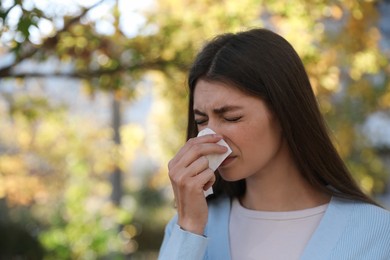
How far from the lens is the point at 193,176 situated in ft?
7.07

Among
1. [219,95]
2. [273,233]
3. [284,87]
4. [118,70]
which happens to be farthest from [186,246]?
[118,70]

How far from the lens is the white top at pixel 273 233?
2307 mm

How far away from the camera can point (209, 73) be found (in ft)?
7.43

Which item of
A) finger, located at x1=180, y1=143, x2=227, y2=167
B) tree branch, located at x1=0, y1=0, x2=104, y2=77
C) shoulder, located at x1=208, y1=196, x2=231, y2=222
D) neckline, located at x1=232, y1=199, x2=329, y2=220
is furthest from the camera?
tree branch, located at x1=0, y1=0, x2=104, y2=77

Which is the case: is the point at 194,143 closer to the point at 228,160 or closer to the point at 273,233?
the point at 228,160

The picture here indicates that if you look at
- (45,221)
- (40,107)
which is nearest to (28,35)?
(40,107)

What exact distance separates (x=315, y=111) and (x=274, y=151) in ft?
0.62

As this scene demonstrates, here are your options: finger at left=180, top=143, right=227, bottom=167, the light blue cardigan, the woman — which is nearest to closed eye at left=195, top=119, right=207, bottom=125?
the woman

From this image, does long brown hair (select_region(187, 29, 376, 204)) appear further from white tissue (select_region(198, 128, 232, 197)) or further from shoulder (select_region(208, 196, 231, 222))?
shoulder (select_region(208, 196, 231, 222))

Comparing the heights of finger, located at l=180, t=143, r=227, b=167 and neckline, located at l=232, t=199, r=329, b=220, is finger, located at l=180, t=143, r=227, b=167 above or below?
above

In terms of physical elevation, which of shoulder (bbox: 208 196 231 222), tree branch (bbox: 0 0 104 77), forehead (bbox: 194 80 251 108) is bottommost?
shoulder (bbox: 208 196 231 222)

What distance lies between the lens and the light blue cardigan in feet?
7.19

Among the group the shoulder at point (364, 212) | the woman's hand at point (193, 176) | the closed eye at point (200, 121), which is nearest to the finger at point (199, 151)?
the woman's hand at point (193, 176)

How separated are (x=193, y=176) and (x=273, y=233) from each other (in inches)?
14.6
